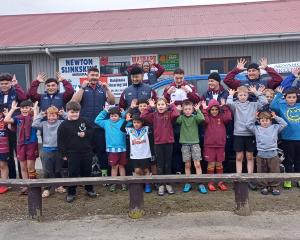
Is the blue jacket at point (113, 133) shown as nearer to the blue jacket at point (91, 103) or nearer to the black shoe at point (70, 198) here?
the blue jacket at point (91, 103)

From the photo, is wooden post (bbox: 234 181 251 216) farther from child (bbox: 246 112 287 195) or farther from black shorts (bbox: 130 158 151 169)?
black shorts (bbox: 130 158 151 169)

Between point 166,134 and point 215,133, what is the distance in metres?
0.72

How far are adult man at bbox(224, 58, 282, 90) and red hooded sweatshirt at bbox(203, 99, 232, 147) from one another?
0.64 meters

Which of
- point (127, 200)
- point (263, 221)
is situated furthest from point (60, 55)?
point (263, 221)

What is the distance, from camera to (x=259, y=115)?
6.38 m

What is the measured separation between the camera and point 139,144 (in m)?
6.41

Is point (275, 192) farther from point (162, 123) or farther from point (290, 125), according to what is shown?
point (162, 123)

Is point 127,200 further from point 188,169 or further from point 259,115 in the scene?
point 259,115

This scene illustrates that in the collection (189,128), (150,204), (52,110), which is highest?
(52,110)

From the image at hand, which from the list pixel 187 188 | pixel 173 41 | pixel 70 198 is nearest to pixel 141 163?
pixel 187 188

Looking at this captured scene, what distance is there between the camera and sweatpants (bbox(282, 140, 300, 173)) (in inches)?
258

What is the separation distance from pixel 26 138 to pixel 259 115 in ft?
11.3

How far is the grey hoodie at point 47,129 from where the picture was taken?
21.1ft

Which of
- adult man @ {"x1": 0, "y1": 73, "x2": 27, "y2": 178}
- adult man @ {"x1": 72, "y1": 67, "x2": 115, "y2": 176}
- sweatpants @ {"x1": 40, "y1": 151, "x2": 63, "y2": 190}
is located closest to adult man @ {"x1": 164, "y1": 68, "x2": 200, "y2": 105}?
adult man @ {"x1": 72, "y1": 67, "x2": 115, "y2": 176}
